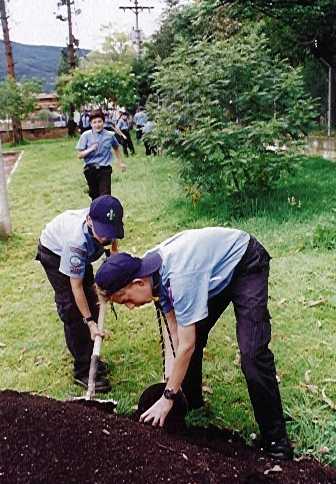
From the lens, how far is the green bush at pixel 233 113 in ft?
24.6

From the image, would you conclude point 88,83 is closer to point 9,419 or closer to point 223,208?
point 223,208

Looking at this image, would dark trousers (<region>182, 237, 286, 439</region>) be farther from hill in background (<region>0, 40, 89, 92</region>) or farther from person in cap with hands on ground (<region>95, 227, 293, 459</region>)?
hill in background (<region>0, 40, 89, 92</region>)

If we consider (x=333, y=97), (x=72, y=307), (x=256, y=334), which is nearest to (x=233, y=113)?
(x=333, y=97)

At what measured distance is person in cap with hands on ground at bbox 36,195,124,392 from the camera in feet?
10.4

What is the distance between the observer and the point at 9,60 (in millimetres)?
24375

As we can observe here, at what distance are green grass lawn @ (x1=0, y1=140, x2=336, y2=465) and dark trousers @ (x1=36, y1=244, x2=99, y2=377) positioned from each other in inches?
7.9

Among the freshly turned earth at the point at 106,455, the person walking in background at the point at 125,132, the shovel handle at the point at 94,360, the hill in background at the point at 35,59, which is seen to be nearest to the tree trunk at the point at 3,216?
the shovel handle at the point at 94,360

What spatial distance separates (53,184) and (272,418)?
32.5 ft

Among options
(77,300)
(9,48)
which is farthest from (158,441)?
(9,48)

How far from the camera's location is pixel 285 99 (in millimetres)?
7949

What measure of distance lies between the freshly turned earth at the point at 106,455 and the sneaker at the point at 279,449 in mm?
50

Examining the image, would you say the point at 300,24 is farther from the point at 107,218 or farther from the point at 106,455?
the point at 106,455

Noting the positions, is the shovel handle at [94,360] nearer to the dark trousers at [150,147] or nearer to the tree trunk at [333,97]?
the dark trousers at [150,147]

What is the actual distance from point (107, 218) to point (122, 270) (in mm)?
750
